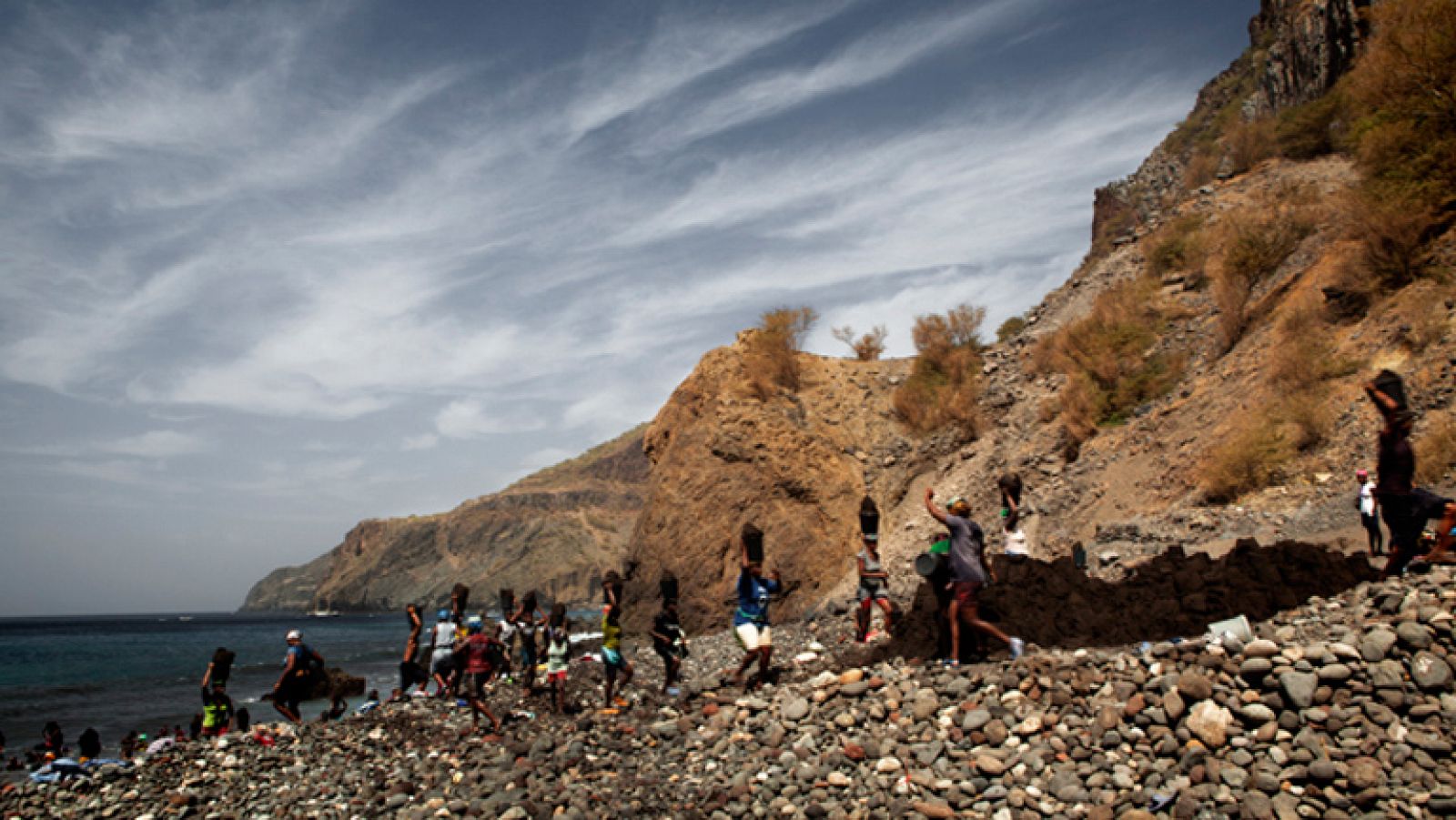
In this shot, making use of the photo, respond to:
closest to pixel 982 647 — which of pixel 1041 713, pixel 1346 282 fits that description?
pixel 1041 713

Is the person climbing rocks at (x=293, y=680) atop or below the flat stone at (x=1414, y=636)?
below

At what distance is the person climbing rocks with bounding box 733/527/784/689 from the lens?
8.66 meters

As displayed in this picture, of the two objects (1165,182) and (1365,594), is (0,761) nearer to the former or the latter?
(1365,594)

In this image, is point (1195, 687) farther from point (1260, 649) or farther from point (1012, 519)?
point (1012, 519)

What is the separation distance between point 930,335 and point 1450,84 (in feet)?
48.3

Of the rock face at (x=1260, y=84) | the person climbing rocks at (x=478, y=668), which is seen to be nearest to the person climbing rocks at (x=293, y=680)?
the person climbing rocks at (x=478, y=668)

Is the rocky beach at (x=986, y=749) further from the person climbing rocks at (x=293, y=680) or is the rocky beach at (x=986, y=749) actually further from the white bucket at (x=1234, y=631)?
the person climbing rocks at (x=293, y=680)

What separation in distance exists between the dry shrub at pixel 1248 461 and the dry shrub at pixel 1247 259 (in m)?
4.46

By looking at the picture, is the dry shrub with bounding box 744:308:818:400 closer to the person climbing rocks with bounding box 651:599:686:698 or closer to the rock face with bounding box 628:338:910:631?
the rock face with bounding box 628:338:910:631

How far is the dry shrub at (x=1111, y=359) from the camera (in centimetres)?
1777

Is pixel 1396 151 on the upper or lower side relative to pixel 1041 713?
upper

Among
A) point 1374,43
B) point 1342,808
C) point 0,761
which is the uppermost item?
point 1374,43

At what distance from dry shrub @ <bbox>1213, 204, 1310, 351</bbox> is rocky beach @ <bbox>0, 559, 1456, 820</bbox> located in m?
11.7

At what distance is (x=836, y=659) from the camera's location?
9.77 m
